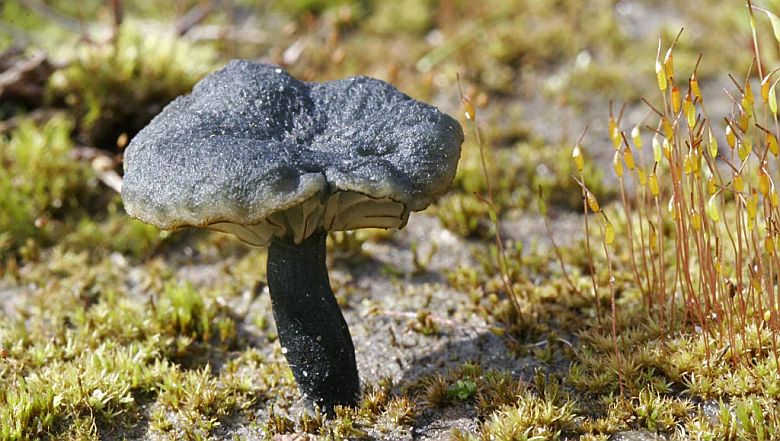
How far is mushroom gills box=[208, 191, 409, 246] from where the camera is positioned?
2914mm

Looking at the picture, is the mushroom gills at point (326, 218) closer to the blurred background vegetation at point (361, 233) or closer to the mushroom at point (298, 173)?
the mushroom at point (298, 173)

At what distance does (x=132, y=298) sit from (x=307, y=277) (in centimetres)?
163

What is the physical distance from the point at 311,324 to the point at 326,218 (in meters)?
0.51

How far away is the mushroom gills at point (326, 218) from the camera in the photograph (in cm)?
291

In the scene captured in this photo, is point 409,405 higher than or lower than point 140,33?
lower

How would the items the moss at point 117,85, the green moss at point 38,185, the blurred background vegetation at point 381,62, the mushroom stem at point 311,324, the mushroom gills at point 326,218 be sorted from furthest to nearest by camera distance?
1. the moss at point 117,85
2. the blurred background vegetation at point 381,62
3. the green moss at point 38,185
4. the mushroom stem at point 311,324
5. the mushroom gills at point 326,218

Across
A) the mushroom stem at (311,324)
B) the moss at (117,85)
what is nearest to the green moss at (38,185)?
the moss at (117,85)

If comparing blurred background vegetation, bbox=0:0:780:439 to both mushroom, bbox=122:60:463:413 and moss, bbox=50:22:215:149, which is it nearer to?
moss, bbox=50:22:215:149

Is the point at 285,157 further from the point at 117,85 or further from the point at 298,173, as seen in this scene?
the point at 117,85

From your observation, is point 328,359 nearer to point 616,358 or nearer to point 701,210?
point 616,358

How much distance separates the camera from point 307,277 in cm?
326

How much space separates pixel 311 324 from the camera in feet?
10.8

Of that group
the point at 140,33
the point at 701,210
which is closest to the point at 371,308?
the point at 701,210

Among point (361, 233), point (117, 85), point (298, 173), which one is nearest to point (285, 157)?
point (298, 173)
